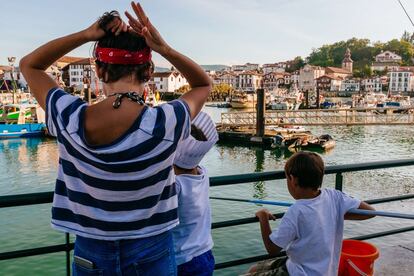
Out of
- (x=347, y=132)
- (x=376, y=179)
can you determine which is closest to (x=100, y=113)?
(x=376, y=179)

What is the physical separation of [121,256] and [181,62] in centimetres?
70

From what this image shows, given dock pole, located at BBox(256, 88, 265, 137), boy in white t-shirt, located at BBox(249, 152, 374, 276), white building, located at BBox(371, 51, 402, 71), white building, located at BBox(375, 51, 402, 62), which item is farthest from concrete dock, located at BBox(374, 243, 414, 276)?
white building, located at BBox(375, 51, 402, 62)

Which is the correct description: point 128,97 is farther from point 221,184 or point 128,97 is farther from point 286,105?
point 286,105

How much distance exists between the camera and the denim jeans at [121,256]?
1.41 metres

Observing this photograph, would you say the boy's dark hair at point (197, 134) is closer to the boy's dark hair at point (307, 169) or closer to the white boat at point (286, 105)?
the boy's dark hair at point (307, 169)

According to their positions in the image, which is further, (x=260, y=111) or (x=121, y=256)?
(x=260, y=111)

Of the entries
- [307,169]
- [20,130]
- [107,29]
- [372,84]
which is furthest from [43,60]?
[372,84]

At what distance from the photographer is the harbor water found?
447 inches

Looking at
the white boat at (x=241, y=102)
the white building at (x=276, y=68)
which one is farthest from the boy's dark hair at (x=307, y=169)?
the white building at (x=276, y=68)

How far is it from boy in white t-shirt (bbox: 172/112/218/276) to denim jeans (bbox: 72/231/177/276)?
32 cm

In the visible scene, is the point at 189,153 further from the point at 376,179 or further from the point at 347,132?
the point at 347,132

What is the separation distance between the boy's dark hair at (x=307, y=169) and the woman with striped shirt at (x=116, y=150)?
30.8 inches

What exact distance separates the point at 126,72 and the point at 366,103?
249ft

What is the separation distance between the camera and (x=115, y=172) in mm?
1320
